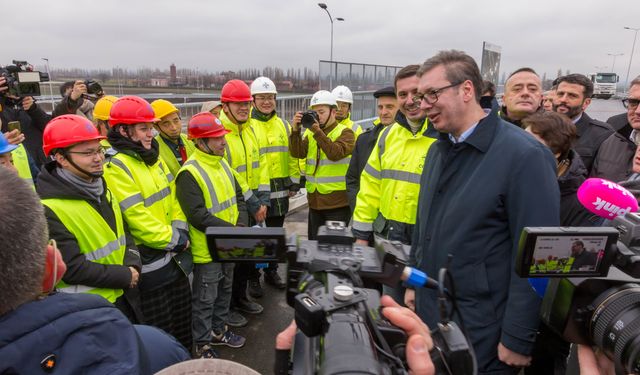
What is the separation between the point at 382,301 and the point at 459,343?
8.3 inches

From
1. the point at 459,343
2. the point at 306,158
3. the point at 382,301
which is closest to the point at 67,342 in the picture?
the point at 382,301

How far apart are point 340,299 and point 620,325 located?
96 centimetres

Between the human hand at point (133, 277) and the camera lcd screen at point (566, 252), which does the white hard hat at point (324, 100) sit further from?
the camera lcd screen at point (566, 252)

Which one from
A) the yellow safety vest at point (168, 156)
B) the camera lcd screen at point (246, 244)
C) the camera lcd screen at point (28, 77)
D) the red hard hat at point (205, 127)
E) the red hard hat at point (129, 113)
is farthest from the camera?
the camera lcd screen at point (28, 77)

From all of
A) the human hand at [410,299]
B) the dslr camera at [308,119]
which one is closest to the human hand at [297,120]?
the dslr camera at [308,119]

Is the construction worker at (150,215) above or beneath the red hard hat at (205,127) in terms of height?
beneath

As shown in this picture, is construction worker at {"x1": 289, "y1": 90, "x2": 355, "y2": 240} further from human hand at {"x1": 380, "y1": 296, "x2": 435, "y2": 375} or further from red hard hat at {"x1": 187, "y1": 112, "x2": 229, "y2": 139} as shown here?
human hand at {"x1": 380, "y1": 296, "x2": 435, "y2": 375}

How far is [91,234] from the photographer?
2352 mm

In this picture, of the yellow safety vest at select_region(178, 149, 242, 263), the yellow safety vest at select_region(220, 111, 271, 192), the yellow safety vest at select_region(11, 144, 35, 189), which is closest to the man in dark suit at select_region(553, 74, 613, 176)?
the yellow safety vest at select_region(220, 111, 271, 192)

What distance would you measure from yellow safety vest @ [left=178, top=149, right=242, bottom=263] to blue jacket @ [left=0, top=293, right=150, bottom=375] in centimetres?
221

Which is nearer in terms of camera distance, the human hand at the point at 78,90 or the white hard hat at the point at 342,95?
the human hand at the point at 78,90

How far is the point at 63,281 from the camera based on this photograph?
228 cm

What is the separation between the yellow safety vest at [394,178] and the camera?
276 centimetres

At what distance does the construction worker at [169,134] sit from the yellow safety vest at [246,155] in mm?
486
